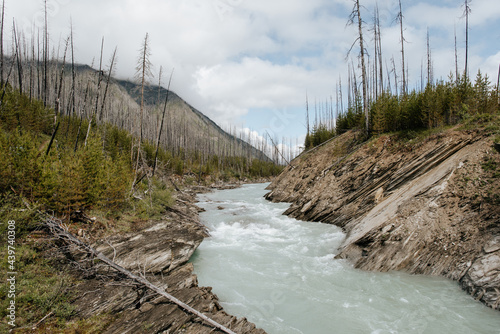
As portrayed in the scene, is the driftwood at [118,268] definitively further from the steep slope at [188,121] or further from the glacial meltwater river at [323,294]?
the steep slope at [188,121]

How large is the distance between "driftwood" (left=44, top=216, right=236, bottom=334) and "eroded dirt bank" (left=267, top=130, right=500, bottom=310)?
652 cm

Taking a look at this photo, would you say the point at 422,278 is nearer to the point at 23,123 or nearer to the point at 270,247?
the point at 270,247

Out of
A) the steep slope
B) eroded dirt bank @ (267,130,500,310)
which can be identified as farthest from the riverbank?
the steep slope

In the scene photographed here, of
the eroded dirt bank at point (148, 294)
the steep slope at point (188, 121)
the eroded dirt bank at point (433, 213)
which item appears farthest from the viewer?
the steep slope at point (188, 121)

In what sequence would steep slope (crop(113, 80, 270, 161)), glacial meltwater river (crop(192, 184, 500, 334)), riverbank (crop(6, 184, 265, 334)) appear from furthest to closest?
1. steep slope (crop(113, 80, 270, 161))
2. glacial meltwater river (crop(192, 184, 500, 334))
3. riverbank (crop(6, 184, 265, 334))

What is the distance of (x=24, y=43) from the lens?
3791 centimetres

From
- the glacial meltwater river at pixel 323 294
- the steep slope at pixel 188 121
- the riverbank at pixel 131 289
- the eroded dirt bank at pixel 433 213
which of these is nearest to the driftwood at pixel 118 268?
the riverbank at pixel 131 289

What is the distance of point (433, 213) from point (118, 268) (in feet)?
37.1

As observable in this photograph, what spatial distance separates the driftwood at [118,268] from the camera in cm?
494

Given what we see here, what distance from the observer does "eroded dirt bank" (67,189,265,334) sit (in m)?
4.91

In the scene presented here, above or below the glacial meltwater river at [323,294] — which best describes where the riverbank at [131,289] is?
above

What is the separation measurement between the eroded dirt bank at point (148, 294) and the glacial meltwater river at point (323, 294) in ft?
3.48

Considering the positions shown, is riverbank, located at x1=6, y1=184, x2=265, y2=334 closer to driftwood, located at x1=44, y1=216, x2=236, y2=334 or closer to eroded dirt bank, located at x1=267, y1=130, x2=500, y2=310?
driftwood, located at x1=44, y1=216, x2=236, y2=334

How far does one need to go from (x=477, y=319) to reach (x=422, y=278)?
6.07 feet
